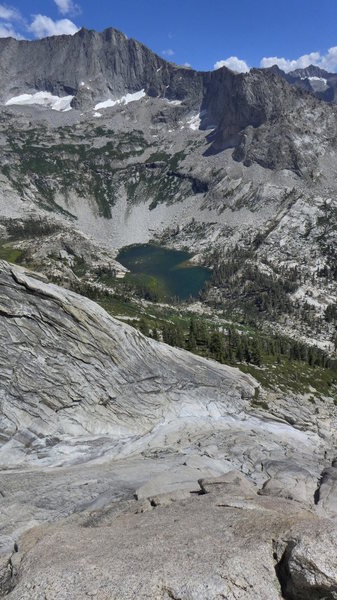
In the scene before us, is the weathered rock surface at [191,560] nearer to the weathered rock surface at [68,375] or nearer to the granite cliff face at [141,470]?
the granite cliff face at [141,470]

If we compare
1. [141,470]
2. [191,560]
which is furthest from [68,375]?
[191,560]

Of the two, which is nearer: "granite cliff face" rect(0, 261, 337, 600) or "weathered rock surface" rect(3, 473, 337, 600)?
"weathered rock surface" rect(3, 473, 337, 600)

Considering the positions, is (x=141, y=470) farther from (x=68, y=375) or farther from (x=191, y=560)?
(x=191, y=560)

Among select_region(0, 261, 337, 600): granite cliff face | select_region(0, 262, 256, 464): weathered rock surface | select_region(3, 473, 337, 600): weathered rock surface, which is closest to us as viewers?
select_region(3, 473, 337, 600): weathered rock surface

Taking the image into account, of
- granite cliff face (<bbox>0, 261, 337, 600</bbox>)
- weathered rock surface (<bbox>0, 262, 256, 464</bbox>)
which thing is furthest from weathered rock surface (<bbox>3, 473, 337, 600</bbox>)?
weathered rock surface (<bbox>0, 262, 256, 464</bbox>)

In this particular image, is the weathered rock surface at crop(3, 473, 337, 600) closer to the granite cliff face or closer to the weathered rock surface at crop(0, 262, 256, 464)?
the granite cliff face

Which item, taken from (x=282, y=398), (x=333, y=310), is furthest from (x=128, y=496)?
(x=333, y=310)

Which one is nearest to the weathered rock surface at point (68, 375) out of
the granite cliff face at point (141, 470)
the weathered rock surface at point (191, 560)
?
the granite cliff face at point (141, 470)

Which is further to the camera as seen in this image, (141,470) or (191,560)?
(141,470)

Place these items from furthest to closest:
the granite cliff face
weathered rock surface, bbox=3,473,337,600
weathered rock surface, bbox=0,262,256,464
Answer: weathered rock surface, bbox=0,262,256,464
the granite cliff face
weathered rock surface, bbox=3,473,337,600

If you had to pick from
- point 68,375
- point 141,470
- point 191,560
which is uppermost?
point 191,560

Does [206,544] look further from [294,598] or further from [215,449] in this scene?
[215,449]
